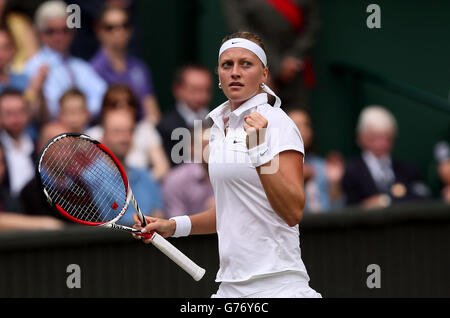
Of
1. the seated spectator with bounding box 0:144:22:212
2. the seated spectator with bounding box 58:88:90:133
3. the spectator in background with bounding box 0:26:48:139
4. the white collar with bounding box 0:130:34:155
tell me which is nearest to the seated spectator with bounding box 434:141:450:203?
the seated spectator with bounding box 58:88:90:133

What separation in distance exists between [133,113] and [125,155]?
480 millimetres

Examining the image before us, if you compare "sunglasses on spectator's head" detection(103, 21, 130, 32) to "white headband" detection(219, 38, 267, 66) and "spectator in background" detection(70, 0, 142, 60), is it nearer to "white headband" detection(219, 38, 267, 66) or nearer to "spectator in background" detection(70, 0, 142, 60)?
"spectator in background" detection(70, 0, 142, 60)

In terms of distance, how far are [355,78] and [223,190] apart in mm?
6176

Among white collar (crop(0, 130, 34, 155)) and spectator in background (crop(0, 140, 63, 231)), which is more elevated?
white collar (crop(0, 130, 34, 155))

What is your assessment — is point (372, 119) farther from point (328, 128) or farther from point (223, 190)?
point (223, 190)

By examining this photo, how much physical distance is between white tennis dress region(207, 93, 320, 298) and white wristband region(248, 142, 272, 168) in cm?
13

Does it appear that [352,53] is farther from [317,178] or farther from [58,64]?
[58,64]

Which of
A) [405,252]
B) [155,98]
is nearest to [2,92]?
[155,98]

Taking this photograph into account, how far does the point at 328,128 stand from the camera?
32.8ft

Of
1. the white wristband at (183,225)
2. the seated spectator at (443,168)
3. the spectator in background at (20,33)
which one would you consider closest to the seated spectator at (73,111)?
the spectator in background at (20,33)

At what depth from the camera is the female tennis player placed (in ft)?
13.4

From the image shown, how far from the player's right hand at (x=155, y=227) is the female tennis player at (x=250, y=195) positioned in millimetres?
257

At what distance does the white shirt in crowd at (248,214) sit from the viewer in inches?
161
